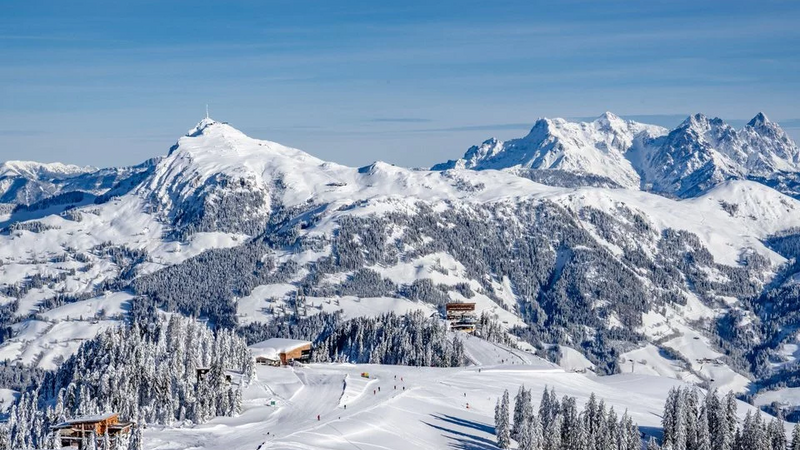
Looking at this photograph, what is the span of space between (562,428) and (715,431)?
32511 millimetres

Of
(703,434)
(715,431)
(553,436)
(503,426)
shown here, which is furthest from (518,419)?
(715,431)

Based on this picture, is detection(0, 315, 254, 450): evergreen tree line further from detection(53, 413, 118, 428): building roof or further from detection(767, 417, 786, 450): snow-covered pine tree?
detection(767, 417, 786, 450): snow-covered pine tree

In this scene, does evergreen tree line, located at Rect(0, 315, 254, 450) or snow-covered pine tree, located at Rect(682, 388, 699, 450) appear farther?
snow-covered pine tree, located at Rect(682, 388, 699, 450)

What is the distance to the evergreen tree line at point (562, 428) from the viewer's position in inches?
6585

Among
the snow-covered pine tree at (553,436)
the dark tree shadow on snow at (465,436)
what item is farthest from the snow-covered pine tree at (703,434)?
the dark tree shadow on snow at (465,436)

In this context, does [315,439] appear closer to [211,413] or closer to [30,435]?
[211,413]

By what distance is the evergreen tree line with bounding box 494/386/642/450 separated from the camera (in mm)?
167250

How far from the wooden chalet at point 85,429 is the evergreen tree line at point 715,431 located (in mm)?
89657

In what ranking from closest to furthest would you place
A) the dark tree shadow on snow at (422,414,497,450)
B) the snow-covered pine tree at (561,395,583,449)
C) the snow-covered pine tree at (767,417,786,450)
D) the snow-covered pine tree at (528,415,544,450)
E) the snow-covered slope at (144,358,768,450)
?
the snow-covered slope at (144,358,768,450)
the snow-covered pine tree at (528,415,544,450)
the snow-covered pine tree at (561,395,583,449)
the dark tree shadow on snow at (422,414,497,450)
the snow-covered pine tree at (767,417,786,450)

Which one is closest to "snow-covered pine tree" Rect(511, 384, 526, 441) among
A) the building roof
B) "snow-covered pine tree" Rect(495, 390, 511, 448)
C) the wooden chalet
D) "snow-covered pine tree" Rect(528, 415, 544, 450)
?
"snow-covered pine tree" Rect(495, 390, 511, 448)

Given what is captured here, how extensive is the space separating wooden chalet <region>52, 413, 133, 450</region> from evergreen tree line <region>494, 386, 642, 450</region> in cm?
6415

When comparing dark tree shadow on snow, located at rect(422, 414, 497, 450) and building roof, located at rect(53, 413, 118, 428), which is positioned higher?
building roof, located at rect(53, 413, 118, 428)

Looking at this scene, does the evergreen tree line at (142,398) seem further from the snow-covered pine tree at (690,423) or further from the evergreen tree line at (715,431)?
the snow-covered pine tree at (690,423)

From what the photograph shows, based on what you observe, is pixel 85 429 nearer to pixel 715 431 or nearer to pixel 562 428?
pixel 562 428
